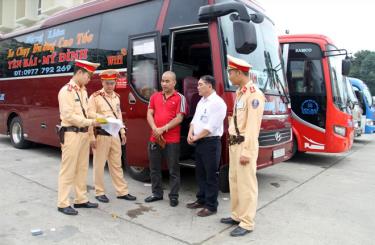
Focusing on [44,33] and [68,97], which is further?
[44,33]

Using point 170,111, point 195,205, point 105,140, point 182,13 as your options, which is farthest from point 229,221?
point 182,13

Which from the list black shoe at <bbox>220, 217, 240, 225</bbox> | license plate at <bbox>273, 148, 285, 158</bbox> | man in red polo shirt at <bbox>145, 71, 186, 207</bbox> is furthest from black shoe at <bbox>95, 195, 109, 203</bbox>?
license plate at <bbox>273, 148, 285, 158</bbox>

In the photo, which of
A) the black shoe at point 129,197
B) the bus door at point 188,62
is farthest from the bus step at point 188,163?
the black shoe at point 129,197

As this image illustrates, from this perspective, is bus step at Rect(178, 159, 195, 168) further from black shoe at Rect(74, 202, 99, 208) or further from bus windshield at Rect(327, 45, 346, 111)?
bus windshield at Rect(327, 45, 346, 111)

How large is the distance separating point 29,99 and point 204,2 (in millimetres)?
5398

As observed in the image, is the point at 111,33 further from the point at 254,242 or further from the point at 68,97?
the point at 254,242

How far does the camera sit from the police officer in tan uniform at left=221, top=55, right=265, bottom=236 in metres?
3.93

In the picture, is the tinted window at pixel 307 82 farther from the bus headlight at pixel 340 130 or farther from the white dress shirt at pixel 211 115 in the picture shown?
the white dress shirt at pixel 211 115

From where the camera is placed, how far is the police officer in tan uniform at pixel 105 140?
5.00 meters

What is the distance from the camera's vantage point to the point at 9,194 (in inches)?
208

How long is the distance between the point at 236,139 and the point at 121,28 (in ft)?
11.0

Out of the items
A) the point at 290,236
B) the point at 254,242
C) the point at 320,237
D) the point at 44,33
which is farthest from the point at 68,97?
the point at 44,33

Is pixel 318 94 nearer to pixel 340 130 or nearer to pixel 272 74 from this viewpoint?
pixel 340 130

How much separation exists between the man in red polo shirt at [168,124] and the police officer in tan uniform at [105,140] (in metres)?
0.53
